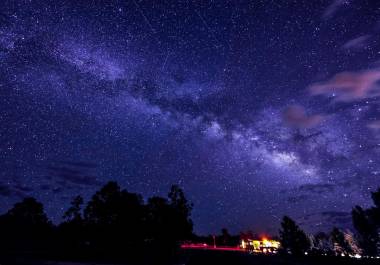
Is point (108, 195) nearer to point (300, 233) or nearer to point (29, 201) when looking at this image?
point (29, 201)

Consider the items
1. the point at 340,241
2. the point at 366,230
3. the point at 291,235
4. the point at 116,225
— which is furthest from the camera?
the point at 340,241

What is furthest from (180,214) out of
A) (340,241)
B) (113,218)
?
(340,241)

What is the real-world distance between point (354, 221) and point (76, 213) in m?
103

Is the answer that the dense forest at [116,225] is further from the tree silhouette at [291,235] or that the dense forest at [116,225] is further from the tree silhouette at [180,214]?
the tree silhouette at [291,235]

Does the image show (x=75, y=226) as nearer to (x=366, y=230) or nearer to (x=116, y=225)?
(x=116, y=225)

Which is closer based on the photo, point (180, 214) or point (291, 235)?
point (180, 214)

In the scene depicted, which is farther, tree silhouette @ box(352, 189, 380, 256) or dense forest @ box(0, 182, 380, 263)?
tree silhouette @ box(352, 189, 380, 256)

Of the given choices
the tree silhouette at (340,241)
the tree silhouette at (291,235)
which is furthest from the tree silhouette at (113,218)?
the tree silhouette at (340,241)

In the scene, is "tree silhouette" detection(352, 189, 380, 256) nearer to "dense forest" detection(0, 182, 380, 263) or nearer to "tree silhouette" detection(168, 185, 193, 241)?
"dense forest" detection(0, 182, 380, 263)

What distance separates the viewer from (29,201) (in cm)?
10262

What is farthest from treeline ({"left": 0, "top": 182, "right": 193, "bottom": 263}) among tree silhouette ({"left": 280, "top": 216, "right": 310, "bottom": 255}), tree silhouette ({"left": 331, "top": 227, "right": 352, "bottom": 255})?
tree silhouette ({"left": 331, "top": 227, "right": 352, "bottom": 255})

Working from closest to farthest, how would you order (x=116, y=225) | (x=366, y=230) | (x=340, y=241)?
(x=116, y=225) < (x=366, y=230) < (x=340, y=241)

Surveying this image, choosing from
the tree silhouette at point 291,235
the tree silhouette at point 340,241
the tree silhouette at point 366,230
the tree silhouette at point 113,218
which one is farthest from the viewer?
the tree silhouette at point 340,241

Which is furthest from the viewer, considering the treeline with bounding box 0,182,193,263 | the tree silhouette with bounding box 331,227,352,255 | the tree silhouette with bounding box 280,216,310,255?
the tree silhouette with bounding box 331,227,352,255
